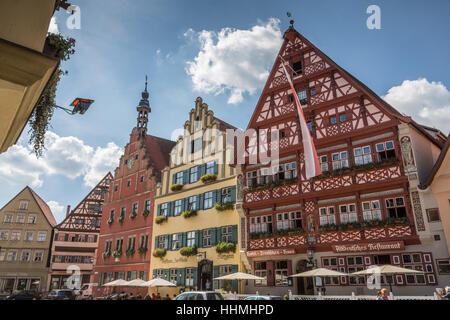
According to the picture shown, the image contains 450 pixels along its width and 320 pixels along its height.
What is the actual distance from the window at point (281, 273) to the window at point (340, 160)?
279 inches

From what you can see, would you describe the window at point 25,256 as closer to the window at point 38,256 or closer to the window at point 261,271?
the window at point 38,256

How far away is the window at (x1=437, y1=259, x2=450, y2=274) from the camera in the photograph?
1712 centimetres

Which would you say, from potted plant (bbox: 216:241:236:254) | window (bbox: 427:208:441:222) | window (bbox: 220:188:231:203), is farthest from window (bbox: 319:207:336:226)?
window (bbox: 220:188:231:203)

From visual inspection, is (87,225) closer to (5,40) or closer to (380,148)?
(380,148)

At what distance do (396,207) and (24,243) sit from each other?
52072 millimetres

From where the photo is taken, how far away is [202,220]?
96.5ft

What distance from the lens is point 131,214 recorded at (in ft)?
122

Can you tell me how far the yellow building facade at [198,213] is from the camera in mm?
26952

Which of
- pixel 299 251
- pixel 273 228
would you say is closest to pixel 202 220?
pixel 273 228

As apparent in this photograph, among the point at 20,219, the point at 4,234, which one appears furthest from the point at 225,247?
the point at 4,234

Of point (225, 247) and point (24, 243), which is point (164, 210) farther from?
point (24, 243)

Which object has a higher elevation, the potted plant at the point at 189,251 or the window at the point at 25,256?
the window at the point at 25,256

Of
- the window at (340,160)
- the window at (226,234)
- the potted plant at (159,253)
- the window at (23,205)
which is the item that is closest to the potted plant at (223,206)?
the window at (226,234)
